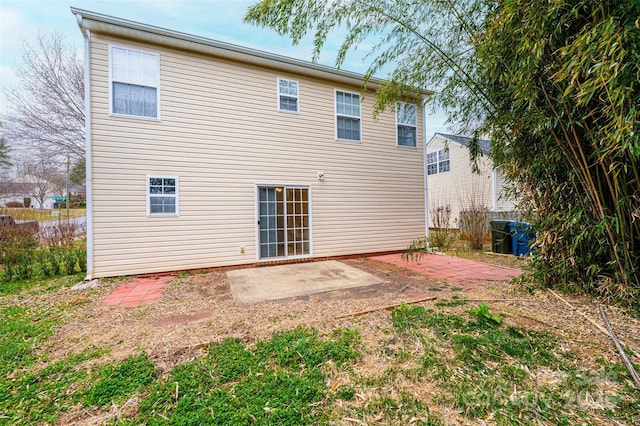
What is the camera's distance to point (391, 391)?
5.61ft

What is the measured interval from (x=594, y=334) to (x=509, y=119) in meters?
2.54

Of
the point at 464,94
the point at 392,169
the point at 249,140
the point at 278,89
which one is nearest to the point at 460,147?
the point at 392,169

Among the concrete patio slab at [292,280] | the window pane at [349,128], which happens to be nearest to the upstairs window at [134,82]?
the concrete patio slab at [292,280]

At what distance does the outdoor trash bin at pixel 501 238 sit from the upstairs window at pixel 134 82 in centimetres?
844

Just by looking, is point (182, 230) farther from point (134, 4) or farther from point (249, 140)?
point (134, 4)

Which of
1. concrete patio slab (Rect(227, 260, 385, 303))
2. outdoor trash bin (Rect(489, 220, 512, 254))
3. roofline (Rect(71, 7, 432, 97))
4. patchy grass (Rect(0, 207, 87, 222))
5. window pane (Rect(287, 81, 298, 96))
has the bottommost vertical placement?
concrete patio slab (Rect(227, 260, 385, 303))

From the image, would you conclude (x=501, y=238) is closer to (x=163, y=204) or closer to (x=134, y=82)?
(x=163, y=204)

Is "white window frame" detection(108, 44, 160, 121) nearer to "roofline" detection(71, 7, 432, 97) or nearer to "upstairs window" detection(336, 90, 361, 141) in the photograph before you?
"roofline" detection(71, 7, 432, 97)

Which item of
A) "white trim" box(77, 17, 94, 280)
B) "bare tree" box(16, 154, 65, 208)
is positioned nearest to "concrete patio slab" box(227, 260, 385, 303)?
"white trim" box(77, 17, 94, 280)

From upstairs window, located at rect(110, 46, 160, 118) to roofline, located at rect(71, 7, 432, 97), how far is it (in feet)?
0.98

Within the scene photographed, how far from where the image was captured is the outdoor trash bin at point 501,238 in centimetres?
646

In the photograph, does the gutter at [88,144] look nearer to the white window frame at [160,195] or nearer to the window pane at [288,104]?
the white window frame at [160,195]

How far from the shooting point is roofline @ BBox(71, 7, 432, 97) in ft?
14.0

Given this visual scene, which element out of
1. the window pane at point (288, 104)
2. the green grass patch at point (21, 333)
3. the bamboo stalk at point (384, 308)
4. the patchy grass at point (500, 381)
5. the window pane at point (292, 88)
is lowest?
the patchy grass at point (500, 381)
